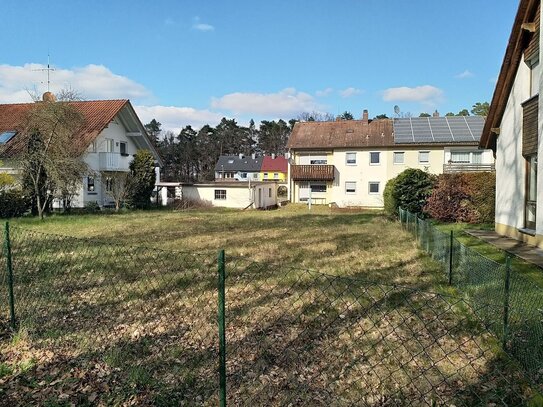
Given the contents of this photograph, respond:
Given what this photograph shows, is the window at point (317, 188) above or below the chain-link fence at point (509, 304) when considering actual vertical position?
above

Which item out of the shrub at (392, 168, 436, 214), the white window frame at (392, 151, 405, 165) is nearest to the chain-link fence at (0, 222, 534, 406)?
the shrub at (392, 168, 436, 214)

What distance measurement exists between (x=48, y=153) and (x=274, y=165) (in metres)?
53.8

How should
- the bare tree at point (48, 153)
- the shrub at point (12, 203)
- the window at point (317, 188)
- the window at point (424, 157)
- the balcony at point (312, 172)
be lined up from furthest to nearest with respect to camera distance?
the window at point (317, 188) → the balcony at point (312, 172) → the window at point (424, 157) → the shrub at point (12, 203) → the bare tree at point (48, 153)

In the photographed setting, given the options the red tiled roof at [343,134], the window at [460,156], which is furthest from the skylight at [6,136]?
the window at [460,156]

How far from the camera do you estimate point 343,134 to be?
119ft

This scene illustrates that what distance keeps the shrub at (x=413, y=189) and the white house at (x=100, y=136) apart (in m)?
16.3

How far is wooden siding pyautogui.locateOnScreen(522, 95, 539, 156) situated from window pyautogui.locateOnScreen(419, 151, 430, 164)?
2287cm

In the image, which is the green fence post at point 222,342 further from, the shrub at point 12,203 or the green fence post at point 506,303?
the shrub at point 12,203

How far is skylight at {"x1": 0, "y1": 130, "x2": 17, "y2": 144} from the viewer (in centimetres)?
2491

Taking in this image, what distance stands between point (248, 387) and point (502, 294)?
3132 mm

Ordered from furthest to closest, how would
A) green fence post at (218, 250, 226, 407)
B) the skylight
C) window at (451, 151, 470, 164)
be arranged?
window at (451, 151, 470, 164), the skylight, green fence post at (218, 250, 226, 407)

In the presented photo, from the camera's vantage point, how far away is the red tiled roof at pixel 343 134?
34500mm

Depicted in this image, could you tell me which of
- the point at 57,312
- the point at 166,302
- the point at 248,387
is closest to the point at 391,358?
the point at 248,387

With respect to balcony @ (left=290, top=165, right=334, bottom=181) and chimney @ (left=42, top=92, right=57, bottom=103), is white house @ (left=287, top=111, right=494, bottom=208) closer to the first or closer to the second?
balcony @ (left=290, top=165, right=334, bottom=181)
